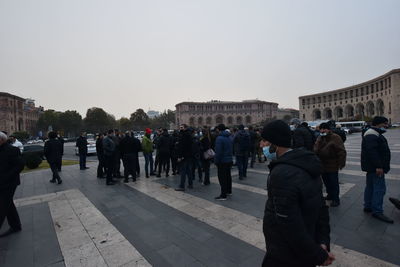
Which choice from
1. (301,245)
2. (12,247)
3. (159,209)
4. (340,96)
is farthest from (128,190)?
(340,96)

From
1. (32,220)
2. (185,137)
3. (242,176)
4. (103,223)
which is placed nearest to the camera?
(103,223)

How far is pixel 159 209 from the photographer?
492 centimetres

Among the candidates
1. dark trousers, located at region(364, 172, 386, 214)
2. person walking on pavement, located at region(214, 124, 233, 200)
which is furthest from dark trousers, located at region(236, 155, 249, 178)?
dark trousers, located at region(364, 172, 386, 214)

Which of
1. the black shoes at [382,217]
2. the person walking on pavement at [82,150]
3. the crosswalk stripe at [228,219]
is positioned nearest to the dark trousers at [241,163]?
the crosswalk stripe at [228,219]

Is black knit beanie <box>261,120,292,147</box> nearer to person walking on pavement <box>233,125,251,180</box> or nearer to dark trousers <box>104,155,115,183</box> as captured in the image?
person walking on pavement <box>233,125,251,180</box>

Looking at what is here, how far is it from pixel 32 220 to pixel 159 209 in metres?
2.87

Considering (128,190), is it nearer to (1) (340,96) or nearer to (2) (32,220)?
(2) (32,220)

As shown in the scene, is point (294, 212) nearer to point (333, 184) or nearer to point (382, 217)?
point (382, 217)

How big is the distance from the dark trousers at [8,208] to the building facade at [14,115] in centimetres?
8822

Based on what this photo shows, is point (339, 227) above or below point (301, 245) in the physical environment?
below

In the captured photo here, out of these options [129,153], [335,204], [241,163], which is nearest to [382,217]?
[335,204]

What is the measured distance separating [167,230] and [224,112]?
115m

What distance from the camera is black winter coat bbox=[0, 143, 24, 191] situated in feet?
12.0

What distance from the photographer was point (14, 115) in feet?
249
